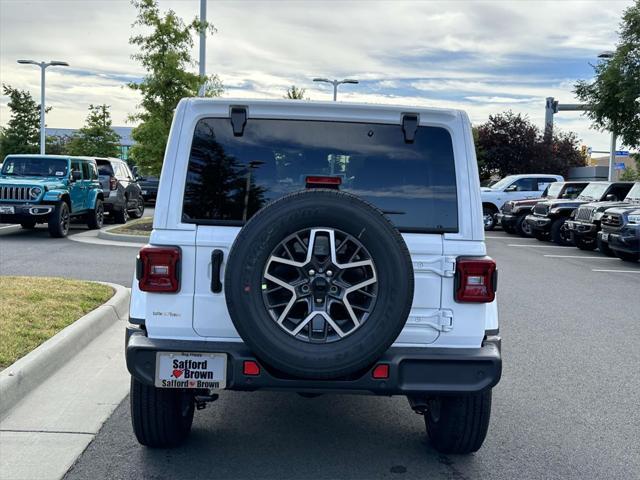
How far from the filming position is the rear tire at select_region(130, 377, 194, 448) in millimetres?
4082

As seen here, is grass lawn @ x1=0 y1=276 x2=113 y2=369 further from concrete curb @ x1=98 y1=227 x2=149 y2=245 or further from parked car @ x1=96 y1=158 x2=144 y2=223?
parked car @ x1=96 y1=158 x2=144 y2=223

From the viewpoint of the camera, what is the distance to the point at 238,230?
12.6ft

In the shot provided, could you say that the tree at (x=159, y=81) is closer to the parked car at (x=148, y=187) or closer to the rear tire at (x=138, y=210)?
the rear tire at (x=138, y=210)

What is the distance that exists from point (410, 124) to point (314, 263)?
94 centimetres

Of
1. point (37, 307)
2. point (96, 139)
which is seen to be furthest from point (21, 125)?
point (37, 307)

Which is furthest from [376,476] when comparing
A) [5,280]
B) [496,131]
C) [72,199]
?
[496,131]

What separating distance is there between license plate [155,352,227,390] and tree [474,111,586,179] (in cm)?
3504

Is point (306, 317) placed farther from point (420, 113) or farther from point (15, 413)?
point (15, 413)

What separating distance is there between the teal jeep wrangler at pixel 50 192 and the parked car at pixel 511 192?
1245 cm

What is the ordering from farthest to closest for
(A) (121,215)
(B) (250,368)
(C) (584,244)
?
1. (A) (121,215)
2. (C) (584,244)
3. (B) (250,368)

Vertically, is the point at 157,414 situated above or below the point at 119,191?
below

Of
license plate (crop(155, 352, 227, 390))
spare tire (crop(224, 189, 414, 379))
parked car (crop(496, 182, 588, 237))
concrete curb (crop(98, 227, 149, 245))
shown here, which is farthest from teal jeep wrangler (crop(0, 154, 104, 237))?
spare tire (crop(224, 189, 414, 379))

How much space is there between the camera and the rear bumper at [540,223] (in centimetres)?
2056

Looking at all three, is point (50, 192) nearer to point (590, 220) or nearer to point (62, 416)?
point (590, 220)
